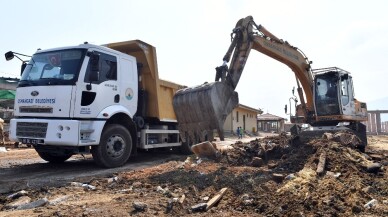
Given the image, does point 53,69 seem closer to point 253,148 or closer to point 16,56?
point 16,56

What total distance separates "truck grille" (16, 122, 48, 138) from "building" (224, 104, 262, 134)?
23855 mm

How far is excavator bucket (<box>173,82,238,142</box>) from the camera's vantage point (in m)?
7.42

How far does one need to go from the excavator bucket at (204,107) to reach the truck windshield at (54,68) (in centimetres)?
244

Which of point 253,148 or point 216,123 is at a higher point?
point 216,123

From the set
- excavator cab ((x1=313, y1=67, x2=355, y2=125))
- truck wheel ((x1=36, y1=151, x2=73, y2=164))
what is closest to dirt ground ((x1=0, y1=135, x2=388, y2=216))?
truck wheel ((x1=36, y1=151, x2=73, y2=164))

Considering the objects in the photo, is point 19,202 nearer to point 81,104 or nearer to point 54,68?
point 81,104

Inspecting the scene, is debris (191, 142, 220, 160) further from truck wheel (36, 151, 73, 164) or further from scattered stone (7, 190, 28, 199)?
scattered stone (7, 190, 28, 199)

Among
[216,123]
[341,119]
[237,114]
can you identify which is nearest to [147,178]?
[216,123]

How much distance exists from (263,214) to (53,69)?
578cm

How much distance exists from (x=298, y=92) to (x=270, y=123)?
35075 mm

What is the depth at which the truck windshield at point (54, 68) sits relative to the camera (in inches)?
291

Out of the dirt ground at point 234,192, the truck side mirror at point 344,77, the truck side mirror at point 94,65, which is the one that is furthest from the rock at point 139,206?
the truck side mirror at point 344,77

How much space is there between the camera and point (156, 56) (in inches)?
376

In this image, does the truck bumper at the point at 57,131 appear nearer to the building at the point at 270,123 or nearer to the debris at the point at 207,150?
the debris at the point at 207,150
